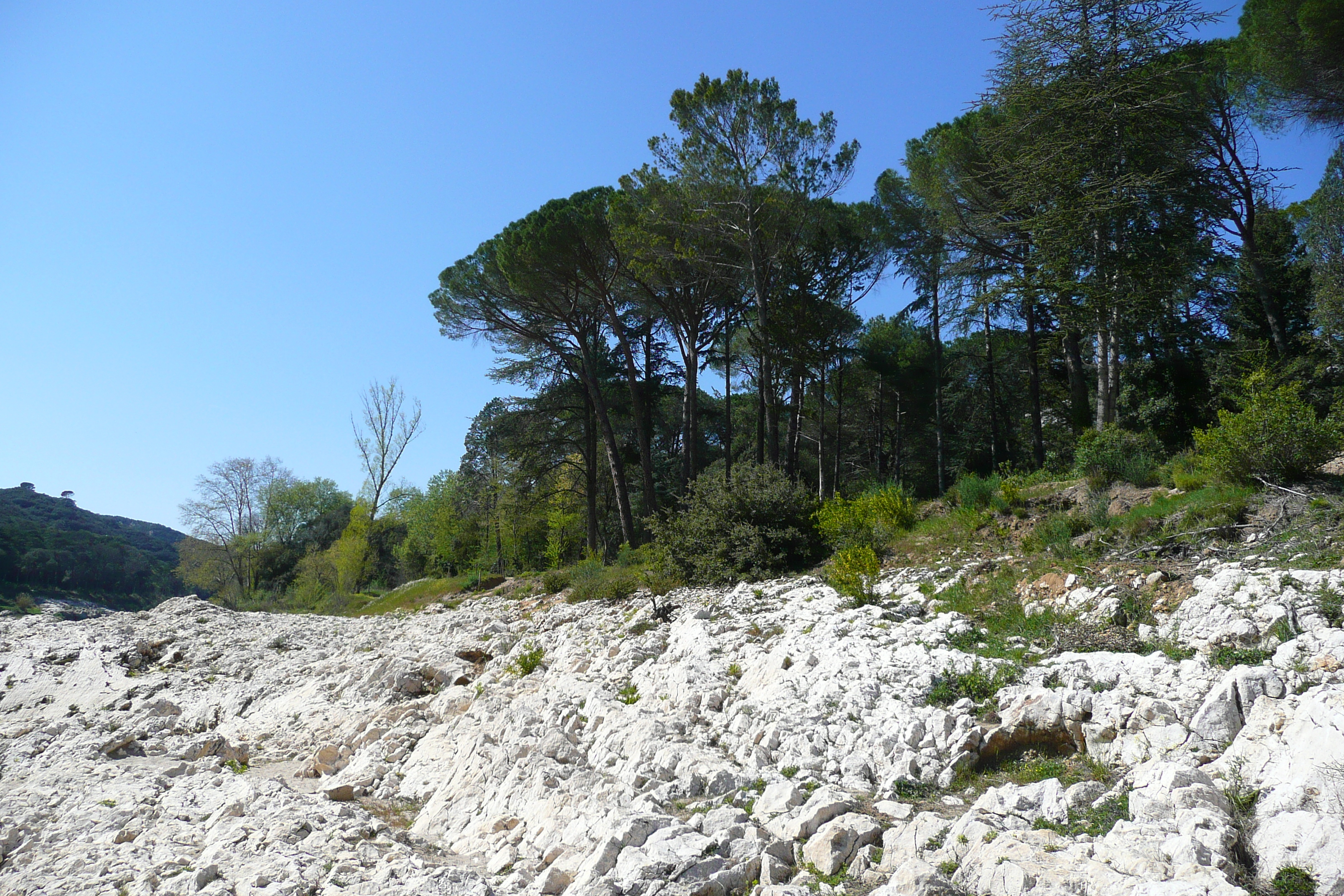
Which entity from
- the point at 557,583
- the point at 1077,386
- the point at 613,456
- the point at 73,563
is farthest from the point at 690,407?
A: the point at 73,563

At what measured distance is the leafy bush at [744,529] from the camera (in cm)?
1198

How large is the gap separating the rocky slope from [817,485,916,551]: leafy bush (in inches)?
62.5

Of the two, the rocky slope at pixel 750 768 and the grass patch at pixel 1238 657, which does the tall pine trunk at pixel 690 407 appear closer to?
the rocky slope at pixel 750 768

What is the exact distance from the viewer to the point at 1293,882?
2.98 meters

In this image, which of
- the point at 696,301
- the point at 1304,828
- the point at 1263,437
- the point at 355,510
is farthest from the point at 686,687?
the point at 355,510

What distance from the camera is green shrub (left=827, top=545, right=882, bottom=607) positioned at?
8859mm

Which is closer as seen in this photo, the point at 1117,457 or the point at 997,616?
the point at 997,616

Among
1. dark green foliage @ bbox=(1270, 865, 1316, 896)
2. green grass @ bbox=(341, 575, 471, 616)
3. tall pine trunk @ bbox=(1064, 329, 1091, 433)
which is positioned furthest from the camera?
green grass @ bbox=(341, 575, 471, 616)

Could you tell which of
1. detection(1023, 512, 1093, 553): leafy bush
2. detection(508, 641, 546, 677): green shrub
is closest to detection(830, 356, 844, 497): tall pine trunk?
detection(1023, 512, 1093, 553): leafy bush

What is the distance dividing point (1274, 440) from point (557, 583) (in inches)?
518

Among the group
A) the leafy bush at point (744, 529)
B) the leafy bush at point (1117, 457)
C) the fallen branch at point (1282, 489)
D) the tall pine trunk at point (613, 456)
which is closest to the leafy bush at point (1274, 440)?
the fallen branch at point (1282, 489)

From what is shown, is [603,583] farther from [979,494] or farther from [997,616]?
[997,616]

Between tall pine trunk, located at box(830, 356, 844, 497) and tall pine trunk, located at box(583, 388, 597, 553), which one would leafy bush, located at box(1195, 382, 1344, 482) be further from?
tall pine trunk, located at box(583, 388, 597, 553)

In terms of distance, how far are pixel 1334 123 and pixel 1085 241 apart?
725 centimetres
